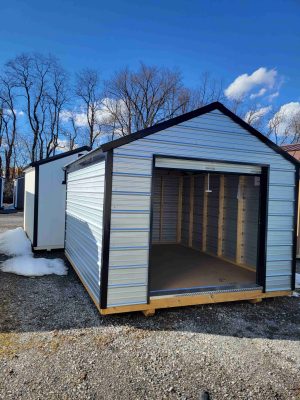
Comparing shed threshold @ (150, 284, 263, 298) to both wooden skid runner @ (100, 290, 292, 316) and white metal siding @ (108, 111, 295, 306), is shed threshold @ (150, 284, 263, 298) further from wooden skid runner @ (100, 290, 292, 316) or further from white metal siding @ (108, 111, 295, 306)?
white metal siding @ (108, 111, 295, 306)

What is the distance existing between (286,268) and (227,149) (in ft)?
7.00

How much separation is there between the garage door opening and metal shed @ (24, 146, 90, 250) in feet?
8.68

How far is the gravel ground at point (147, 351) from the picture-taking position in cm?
248

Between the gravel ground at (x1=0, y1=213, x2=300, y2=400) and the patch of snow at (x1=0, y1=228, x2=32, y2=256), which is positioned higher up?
the patch of snow at (x1=0, y1=228, x2=32, y2=256)

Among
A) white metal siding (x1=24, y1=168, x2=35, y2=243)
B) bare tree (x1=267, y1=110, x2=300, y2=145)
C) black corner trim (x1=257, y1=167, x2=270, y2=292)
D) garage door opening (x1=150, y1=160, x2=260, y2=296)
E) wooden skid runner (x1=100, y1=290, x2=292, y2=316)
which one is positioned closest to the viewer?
wooden skid runner (x1=100, y1=290, x2=292, y2=316)

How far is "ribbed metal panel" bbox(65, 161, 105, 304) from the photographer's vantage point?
4029 millimetres

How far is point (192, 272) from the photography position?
216 inches

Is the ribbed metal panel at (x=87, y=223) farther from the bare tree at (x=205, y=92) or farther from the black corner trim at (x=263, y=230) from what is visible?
the bare tree at (x=205, y=92)

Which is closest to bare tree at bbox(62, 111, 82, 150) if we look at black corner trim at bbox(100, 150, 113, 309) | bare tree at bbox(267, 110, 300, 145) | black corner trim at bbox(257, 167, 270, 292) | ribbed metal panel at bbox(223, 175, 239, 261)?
bare tree at bbox(267, 110, 300, 145)

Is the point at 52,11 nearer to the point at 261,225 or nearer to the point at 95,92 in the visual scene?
the point at 261,225

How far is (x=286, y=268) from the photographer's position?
4730 millimetres

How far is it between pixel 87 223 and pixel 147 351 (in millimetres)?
2348

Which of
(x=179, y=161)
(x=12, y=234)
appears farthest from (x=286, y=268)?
(x=12, y=234)

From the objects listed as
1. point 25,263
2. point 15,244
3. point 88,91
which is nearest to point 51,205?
point 15,244
